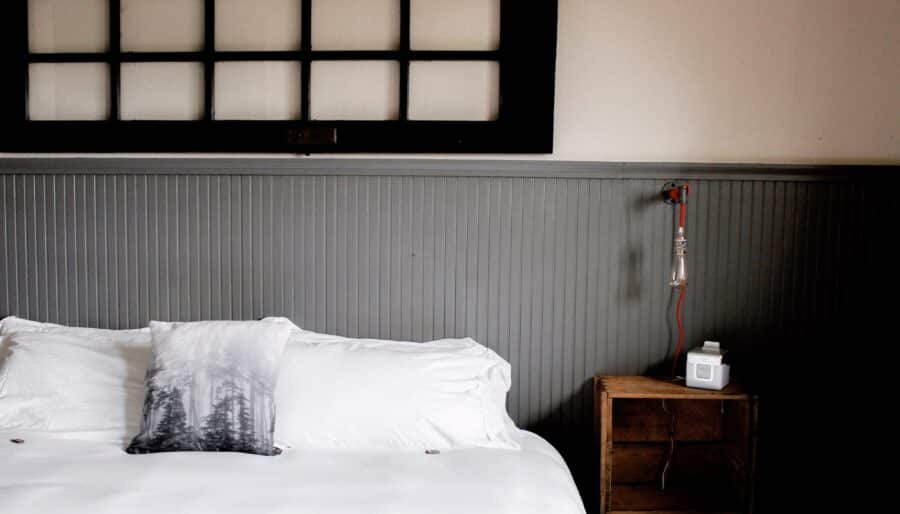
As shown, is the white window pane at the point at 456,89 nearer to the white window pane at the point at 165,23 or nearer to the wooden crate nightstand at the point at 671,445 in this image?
the white window pane at the point at 165,23

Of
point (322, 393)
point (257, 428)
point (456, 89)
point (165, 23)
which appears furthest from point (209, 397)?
point (165, 23)

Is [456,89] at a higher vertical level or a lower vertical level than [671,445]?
higher

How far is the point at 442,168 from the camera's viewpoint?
215 centimetres

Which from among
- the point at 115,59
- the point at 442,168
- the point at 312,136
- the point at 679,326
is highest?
the point at 115,59

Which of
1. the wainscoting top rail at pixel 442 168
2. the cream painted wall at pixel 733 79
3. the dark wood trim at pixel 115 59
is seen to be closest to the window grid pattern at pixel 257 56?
the dark wood trim at pixel 115 59

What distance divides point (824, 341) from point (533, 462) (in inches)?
47.1

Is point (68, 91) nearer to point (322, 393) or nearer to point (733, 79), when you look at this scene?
point (322, 393)

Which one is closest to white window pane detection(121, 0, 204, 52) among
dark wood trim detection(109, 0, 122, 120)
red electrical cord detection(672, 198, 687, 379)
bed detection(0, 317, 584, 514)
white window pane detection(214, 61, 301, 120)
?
dark wood trim detection(109, 0, 122, 120)

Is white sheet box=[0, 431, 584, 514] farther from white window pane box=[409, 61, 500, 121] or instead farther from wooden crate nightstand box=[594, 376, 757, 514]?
white window pane box=[409, 61, 500, 121]

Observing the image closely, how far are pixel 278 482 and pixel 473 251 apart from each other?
102cm

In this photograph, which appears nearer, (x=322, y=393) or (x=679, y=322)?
(x=322, y=393)

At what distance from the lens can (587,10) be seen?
214cm

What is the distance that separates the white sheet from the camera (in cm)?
137

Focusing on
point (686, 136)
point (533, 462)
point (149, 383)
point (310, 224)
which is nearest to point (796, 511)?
point (533, 462)
